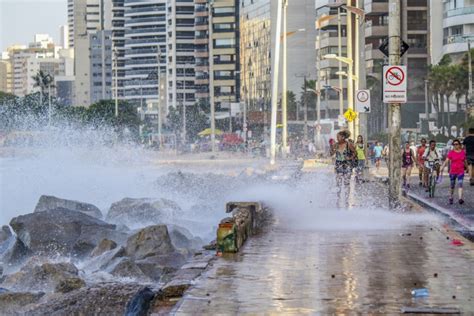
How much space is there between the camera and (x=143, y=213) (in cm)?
3158

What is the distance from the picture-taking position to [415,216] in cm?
2195

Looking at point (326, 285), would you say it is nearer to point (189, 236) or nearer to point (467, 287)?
point (467, 287)

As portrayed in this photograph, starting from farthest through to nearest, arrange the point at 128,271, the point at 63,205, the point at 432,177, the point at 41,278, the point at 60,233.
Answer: the point at 63,205 → the point at 432,177 → the point at 60,233 → the point at 128,271 → the point at 41,278

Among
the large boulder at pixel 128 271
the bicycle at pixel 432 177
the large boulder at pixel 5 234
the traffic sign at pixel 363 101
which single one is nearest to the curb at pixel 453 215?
the bicycle at pixel 432 177

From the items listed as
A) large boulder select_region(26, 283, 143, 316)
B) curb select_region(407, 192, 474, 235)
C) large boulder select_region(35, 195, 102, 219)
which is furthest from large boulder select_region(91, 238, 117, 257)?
large boulder select_region(35, 195, 102, 219)

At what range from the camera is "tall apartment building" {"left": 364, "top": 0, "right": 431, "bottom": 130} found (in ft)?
395

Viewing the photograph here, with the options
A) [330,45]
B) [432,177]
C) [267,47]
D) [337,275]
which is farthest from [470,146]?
[267,47]

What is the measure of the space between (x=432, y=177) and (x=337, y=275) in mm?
18809

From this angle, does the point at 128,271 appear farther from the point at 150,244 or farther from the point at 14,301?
the point at 14,301

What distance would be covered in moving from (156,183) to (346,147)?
24616 millimetres

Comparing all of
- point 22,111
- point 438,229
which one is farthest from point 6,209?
point 22,111

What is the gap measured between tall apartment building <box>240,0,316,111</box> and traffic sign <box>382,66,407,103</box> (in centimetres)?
14310

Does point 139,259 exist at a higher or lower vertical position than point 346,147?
lower

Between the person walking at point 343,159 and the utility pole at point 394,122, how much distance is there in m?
0.88
